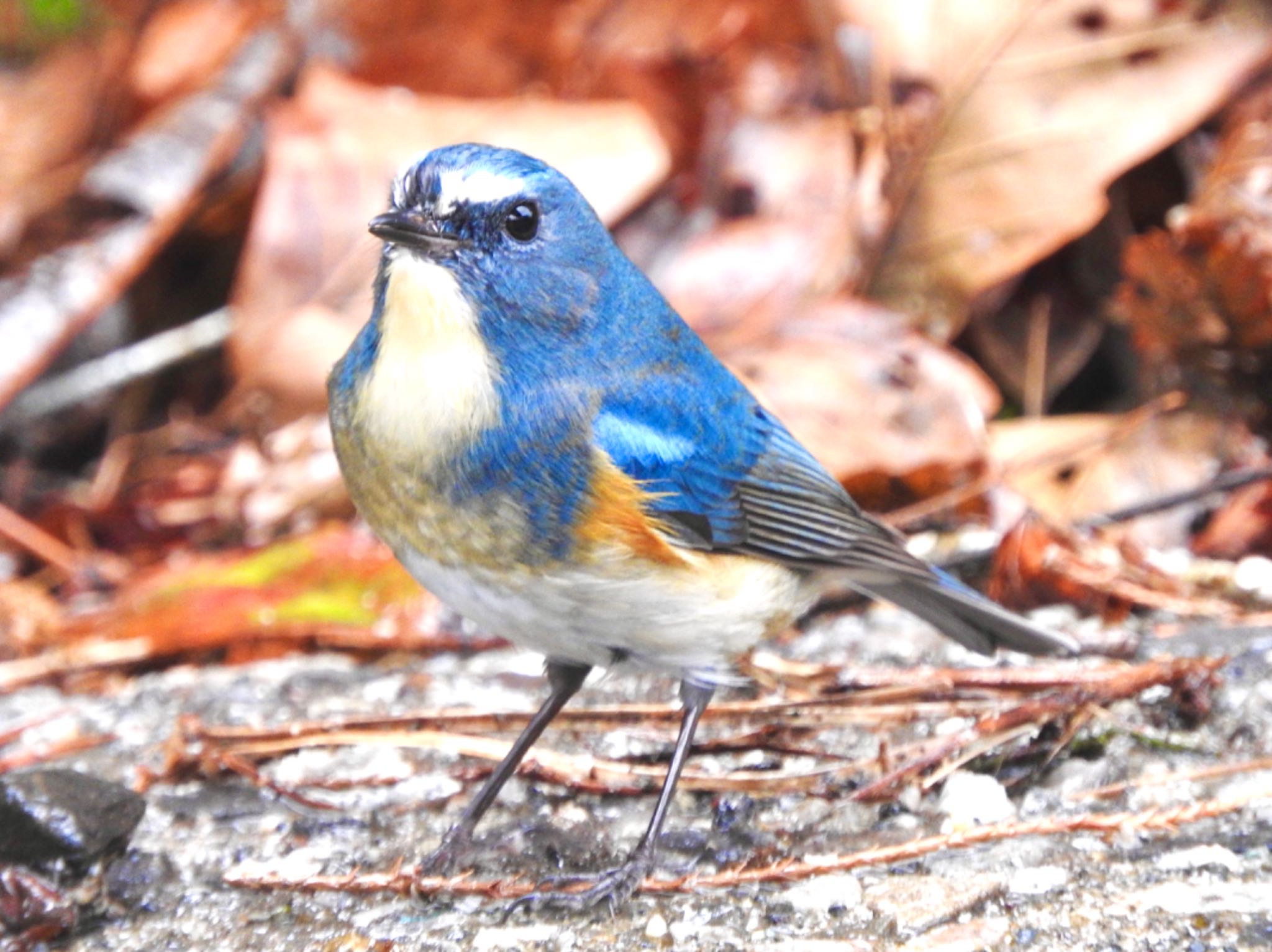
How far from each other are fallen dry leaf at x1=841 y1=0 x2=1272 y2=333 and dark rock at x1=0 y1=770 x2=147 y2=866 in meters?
3.19

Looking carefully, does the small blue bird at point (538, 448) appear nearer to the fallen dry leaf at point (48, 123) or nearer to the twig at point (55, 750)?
the twig at point (55, 750)

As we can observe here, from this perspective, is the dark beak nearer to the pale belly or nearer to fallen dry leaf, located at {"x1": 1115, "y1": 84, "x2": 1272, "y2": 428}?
the pale belly

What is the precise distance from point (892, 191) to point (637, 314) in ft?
7.93

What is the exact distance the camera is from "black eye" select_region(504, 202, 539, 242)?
2.74 m

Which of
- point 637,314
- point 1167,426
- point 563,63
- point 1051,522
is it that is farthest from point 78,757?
point 563,63

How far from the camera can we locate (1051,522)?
13.0 ft

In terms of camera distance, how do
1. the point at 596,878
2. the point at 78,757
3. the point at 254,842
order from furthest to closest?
the point at 78,757 → the point at 254,842 → the point at 596,878

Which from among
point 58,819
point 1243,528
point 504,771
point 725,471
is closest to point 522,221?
point 725,471

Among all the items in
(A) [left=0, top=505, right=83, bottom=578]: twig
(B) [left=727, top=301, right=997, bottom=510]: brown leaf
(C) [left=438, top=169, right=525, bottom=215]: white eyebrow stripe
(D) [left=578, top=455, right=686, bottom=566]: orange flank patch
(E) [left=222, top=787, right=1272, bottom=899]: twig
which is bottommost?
(A) [left=0, top=505, right=83, bottom=578]: twig

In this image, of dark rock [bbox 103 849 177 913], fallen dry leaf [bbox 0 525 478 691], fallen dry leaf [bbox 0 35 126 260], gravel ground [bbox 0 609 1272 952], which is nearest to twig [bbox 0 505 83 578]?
fallen dry leaf [bbox 0 525 478 691]

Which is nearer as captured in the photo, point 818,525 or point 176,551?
point 818,525

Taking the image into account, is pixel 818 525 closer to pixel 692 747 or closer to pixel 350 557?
pixel 692 747

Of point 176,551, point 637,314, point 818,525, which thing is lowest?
point 176,551

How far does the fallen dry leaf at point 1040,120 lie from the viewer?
16.4ft
